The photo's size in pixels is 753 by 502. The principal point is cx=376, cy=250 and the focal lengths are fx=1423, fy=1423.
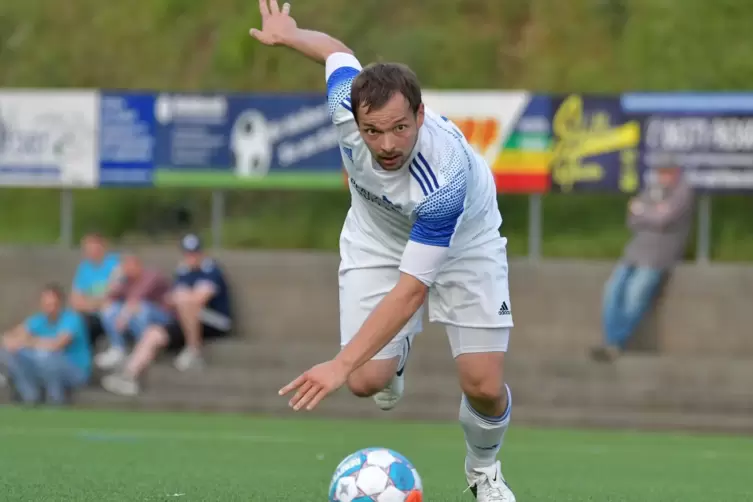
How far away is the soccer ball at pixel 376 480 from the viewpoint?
5637 millimetres

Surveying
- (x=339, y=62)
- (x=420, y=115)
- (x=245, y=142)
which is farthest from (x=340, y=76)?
(x=245, y=142)

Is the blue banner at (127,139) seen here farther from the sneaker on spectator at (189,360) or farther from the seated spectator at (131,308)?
the sneaker on spectator at (189,360)

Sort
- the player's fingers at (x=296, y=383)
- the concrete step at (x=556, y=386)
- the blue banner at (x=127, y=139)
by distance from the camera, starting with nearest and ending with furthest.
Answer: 1. the player's fingers at (x=296, y=383)
2. the concrete step at (x=556, y=386)
3. the blue banner at (x=127, y=139)

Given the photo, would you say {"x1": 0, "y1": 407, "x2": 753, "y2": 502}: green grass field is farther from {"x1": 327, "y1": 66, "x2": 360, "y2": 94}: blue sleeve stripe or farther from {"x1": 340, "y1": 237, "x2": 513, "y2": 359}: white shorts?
{"x1": 327, "y1": 66, "x2": 360, "y2": 94}: blue sleeve stripe

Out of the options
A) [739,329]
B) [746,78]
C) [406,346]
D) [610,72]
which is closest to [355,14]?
[610,72]

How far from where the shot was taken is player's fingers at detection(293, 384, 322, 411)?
4832mm

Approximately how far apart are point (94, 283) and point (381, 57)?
16.5 ft

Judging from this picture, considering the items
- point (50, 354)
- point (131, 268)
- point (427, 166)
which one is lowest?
point (50, 354)

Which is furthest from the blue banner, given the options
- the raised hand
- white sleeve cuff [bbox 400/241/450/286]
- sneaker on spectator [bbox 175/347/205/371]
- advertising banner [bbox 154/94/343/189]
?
the raised hand

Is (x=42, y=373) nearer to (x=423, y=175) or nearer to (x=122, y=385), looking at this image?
(x=122, y=385)

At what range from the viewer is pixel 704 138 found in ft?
50.9

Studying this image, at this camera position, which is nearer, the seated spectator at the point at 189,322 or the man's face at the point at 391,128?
the man's face at the point at 391,128

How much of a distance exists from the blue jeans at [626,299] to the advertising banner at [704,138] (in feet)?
4.16

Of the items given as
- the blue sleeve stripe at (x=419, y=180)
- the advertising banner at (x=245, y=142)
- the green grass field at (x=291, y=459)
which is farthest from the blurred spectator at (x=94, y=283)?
the blue sleeve stripe at (x=419, y=180)
